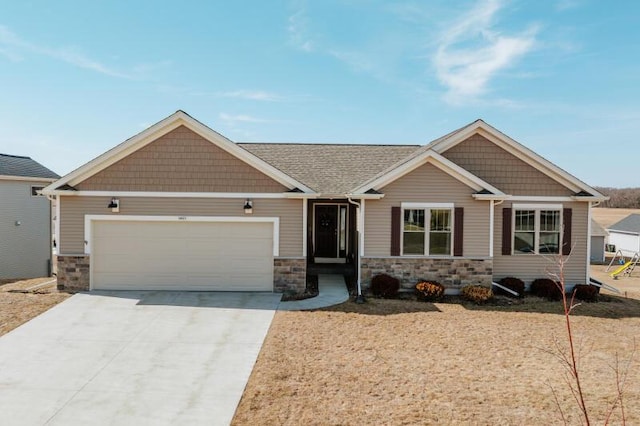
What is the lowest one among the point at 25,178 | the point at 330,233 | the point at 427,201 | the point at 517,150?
the point at 330,233

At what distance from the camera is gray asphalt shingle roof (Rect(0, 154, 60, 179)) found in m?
21.0

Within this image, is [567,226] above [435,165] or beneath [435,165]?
beneath

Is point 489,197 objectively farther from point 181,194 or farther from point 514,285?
point 181,194

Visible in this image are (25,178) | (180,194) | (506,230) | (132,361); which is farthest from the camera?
(25,178)

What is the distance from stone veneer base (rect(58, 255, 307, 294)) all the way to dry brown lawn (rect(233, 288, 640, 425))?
6.57 feet

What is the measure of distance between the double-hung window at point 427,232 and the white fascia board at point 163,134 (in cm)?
343

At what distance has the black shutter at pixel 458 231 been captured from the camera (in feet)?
44.1

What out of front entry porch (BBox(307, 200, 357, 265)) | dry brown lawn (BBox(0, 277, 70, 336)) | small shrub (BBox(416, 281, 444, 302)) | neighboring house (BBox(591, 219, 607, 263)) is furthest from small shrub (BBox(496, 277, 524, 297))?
neighboring house (BBox(591, 219, 607, 263))

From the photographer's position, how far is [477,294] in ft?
41.7

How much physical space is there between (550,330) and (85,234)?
1317cm

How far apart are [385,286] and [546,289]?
525 centimetres

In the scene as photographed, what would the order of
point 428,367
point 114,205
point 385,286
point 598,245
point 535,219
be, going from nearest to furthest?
point 428,367 → point 385,286 → point 114,205 → point 535,219 → point 598,245

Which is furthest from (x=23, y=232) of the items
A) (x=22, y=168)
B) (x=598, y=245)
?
(x=598, y=245)

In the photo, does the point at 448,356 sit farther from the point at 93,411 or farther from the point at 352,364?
the point at 93,411
